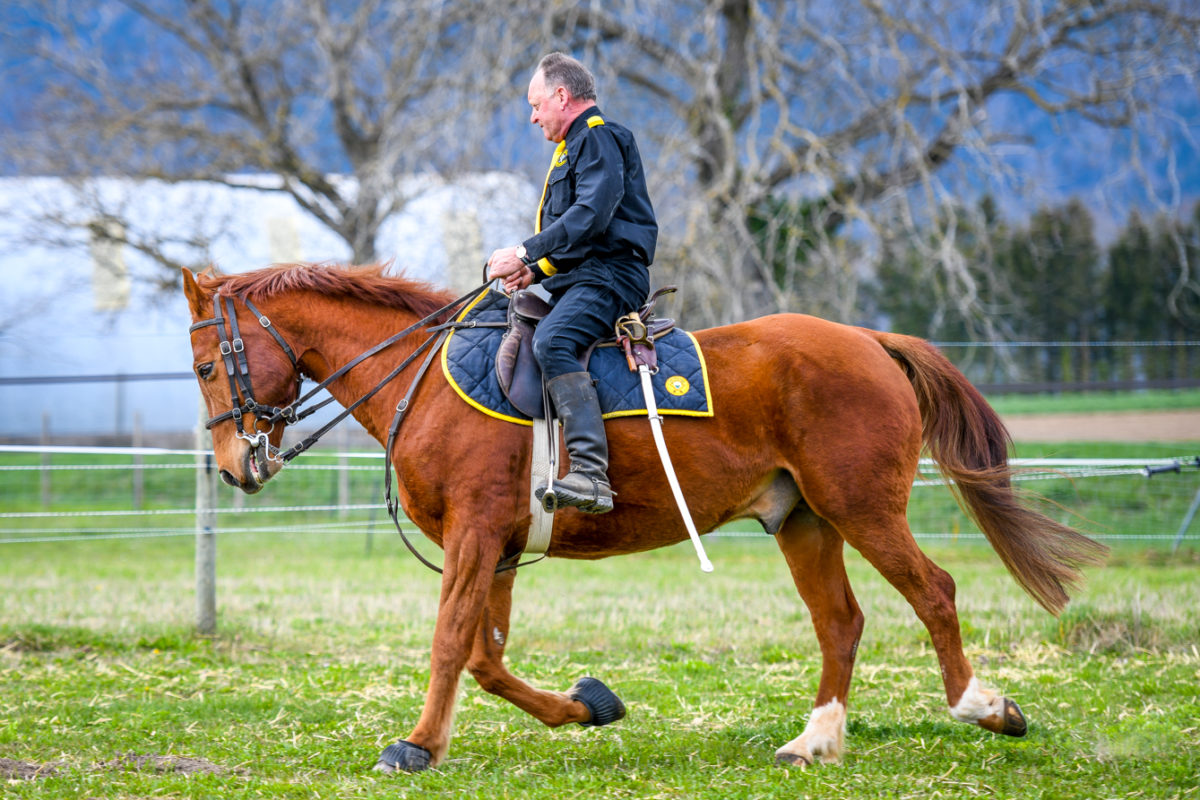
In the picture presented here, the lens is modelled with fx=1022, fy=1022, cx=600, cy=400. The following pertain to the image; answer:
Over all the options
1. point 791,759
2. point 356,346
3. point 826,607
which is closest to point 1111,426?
point 826,607

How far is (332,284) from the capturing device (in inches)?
191

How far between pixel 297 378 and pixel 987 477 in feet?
10.9

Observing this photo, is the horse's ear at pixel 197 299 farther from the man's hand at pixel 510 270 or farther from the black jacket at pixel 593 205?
the black jacket at pixel 593 205

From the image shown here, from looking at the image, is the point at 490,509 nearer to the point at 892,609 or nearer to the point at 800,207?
the point at 892,609

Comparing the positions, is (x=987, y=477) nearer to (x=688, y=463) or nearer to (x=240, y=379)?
(x=688, y=463)

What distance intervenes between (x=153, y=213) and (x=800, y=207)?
1224 centimetres

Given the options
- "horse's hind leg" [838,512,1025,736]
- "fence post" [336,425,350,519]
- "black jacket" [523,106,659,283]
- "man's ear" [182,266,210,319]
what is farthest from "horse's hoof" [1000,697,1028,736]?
"fence post" [336,425,350,519]

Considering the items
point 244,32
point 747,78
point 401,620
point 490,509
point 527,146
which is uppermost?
point 244,32

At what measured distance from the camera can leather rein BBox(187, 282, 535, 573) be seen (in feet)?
15.1

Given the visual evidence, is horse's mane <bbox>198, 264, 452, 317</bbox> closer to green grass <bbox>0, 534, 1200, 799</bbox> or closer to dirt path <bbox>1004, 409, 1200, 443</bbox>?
green grass <bbox>0, 534, 1200, 799</bbox>

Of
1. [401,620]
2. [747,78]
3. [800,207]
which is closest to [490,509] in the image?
[401,620]

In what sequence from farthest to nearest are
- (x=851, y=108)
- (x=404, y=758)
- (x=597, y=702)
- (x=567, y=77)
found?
(x=851, y=108) → (x=597, y=702) → (x=567, y=77) → (x=404, y=758)

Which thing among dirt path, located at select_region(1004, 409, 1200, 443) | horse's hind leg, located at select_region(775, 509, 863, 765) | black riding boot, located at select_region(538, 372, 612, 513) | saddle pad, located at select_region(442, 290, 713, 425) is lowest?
horse's hind leg, located at select_region(775, 509, 863, 765)

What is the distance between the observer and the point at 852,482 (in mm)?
4500
